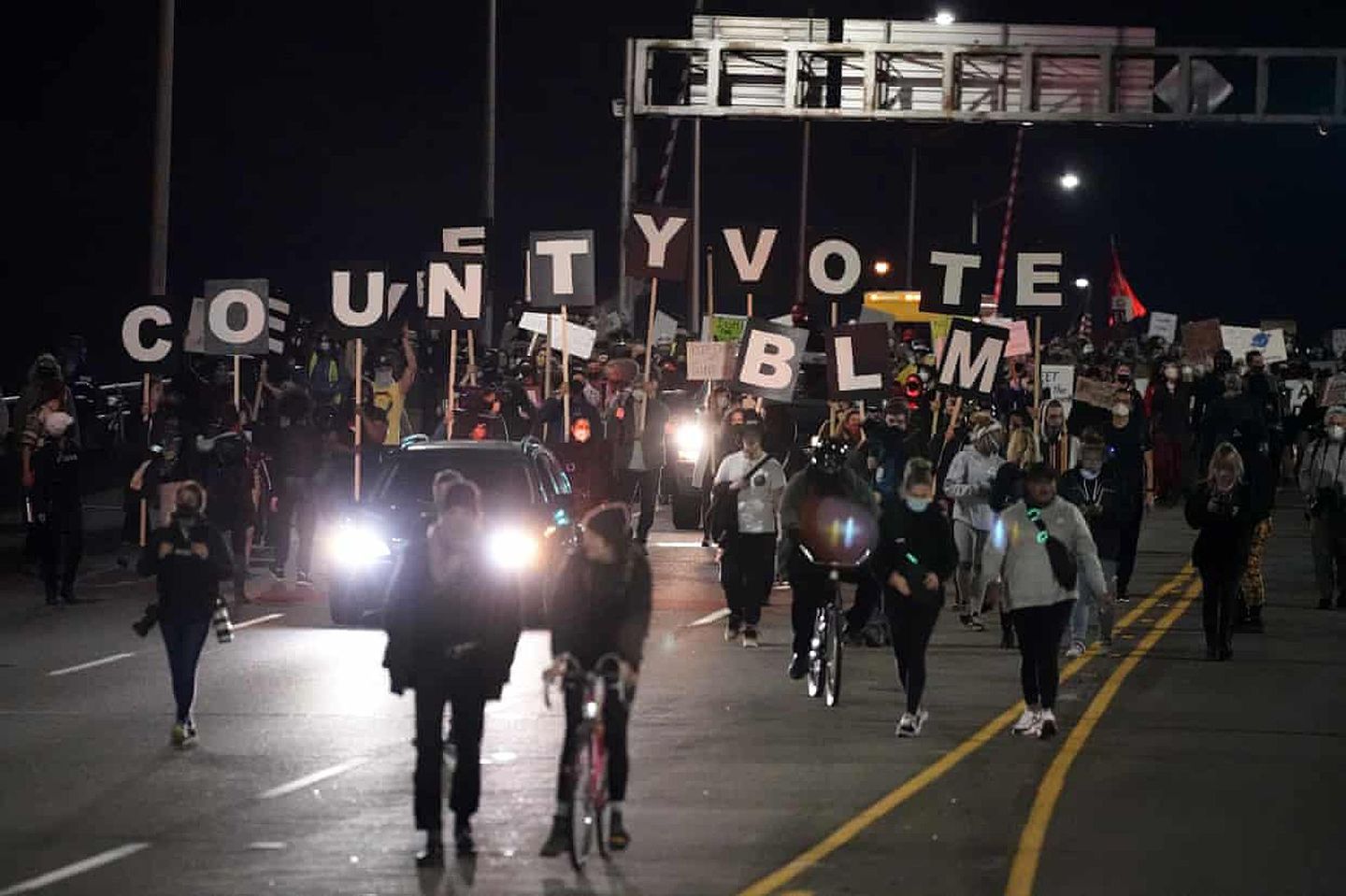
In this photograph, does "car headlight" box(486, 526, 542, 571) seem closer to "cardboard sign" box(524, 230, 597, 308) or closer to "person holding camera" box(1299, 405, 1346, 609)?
"person holding camera" box(1299, 405, 1346, 609)

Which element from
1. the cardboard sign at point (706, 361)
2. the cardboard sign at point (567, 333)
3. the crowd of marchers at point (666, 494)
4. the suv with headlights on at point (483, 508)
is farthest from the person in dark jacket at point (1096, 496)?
the cardboard sign at point (706, 361)

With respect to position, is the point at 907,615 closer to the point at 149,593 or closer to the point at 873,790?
the point at 873,790

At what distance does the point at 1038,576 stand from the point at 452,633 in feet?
16.9

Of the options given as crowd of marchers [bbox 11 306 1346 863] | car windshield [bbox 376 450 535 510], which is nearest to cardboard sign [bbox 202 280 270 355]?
crowd of marchers [bbox 11 306 1346 863]

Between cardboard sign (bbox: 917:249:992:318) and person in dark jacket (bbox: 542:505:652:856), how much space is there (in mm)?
20251

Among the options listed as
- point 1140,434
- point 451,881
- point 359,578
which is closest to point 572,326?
point 1140,434

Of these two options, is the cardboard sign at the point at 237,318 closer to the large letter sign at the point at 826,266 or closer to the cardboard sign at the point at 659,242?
the cardboard sign at the point at 659,242

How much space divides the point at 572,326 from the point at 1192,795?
22.1 m

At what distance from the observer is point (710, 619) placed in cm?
2453

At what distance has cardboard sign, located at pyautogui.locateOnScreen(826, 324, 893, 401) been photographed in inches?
1114

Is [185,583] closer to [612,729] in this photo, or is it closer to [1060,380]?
[612,729]

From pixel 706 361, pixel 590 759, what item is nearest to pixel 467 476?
pixel 706 361

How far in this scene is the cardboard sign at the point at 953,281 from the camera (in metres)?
32.9

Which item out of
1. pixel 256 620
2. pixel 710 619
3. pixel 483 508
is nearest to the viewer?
pixel 483 508
